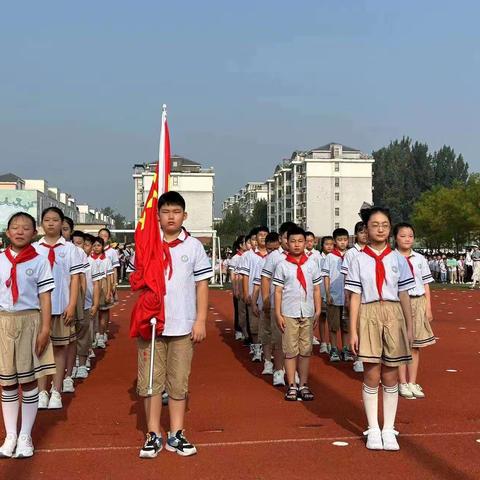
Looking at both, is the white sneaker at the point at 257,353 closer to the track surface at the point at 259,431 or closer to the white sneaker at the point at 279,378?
the track surface at the point at 259,431

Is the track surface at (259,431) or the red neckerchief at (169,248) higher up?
the red neckerchief at (169,248)

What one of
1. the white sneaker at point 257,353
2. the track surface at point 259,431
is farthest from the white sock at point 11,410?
the white sneaker at point 257,353

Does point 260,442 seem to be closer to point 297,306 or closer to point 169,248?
point 169,248

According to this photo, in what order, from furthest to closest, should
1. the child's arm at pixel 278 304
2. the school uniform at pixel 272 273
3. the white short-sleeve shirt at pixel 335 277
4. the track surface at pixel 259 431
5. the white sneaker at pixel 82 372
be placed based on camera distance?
the white short-sleeve shirt at pixel 335 277 → the white sneaker at pixel 82 372 → the school uniform at pixel 272 273 → the child's arm at pixel 278 304 → the track surface at pixel 259 431

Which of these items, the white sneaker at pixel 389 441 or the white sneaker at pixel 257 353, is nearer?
the white sneaker at pixel 389 441

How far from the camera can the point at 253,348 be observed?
10203mm

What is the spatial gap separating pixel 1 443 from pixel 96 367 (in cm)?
383

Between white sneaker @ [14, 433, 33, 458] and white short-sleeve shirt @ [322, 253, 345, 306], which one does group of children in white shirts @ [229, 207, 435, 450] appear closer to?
white short-sleeve shirt @ [322, 253, 345, 306]

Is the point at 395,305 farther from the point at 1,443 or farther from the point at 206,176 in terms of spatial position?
the point at 206,176

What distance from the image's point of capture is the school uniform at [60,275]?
22.7 ft

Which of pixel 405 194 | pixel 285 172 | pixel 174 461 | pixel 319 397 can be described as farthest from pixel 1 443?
pixel 285 172

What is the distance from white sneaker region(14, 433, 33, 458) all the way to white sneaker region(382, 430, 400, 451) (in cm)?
258

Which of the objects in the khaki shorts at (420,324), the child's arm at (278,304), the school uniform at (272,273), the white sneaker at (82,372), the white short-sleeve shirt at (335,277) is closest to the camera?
the child's arm at (278,304)

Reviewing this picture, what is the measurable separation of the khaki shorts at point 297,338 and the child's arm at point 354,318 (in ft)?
5.46
